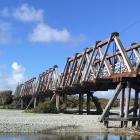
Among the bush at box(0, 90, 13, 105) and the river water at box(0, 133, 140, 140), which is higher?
the bush at box(0, 90, 13, 105)

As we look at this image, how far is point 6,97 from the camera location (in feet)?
552

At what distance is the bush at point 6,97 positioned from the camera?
161 metres

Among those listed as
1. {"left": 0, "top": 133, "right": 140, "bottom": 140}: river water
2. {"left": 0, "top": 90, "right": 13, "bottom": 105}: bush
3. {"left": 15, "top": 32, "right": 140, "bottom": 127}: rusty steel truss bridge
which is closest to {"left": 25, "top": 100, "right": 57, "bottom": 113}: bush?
{"left": 15, "top": 32, "right": 140, "bottom": 127}: rusty steel truss bridge

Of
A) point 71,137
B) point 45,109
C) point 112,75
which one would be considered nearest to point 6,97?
point 45,109

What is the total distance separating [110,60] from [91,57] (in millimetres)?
2971

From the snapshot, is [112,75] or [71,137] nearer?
[71,137]

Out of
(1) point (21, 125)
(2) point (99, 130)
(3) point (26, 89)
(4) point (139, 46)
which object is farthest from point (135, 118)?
(3) point (26, 89)

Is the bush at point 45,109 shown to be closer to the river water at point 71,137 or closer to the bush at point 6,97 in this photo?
the river water at point 71,137

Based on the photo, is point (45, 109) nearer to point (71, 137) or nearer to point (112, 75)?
point (112, 75)

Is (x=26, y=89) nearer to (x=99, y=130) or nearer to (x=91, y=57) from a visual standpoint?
(x=91, y=57)

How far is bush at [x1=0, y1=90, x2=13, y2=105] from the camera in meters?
161

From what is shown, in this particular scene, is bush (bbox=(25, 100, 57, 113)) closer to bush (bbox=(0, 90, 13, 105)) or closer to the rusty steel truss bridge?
the rusty steel truss bridge

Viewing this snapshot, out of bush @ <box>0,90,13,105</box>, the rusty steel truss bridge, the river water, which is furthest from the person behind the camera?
bush @ <box>0,90,13,105</box>

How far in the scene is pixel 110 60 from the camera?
57.4 metres
